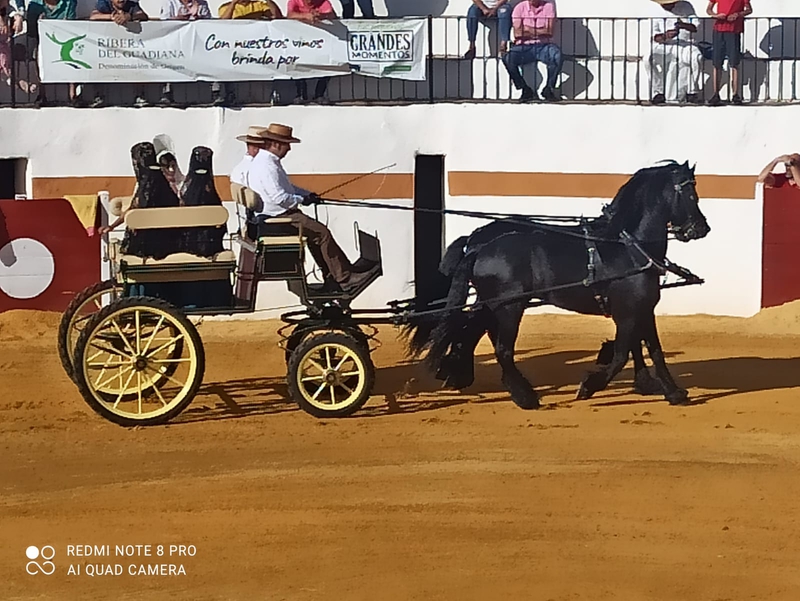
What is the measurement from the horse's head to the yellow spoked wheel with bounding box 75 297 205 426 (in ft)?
12.3

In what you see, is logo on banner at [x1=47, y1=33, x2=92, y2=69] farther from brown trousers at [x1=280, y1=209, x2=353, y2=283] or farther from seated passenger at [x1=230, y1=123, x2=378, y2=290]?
brown trousers at [x1=280, y1=209, x2=353, y2=283]

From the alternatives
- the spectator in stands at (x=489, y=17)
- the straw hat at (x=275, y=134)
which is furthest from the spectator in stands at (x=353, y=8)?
the straw hat at (x=275, y=134)

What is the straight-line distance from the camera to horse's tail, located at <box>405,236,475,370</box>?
10836 millimetres

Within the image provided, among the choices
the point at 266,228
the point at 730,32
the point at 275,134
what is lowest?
the point at 266,228

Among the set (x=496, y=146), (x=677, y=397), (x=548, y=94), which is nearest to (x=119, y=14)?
(x=496, y=146)

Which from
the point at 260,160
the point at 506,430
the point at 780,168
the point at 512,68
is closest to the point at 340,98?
the point at 512,68

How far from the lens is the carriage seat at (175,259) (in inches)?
394

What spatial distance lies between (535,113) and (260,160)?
5.80 meters

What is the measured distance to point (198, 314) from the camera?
10.2 metres

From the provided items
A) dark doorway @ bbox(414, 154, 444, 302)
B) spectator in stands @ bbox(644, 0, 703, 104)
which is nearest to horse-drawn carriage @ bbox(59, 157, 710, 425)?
dark doorway @ bbox(414, 154, 444, 302)

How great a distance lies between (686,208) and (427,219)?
549cm

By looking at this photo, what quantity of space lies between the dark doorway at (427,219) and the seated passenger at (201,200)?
215 inches

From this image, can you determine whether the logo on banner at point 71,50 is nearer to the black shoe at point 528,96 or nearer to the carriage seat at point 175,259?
the black shoe at point 528,96

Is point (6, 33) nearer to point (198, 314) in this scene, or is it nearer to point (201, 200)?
point (201, 200)
